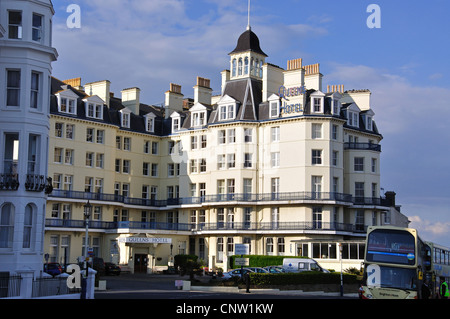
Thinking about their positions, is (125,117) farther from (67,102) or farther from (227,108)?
(227,108)

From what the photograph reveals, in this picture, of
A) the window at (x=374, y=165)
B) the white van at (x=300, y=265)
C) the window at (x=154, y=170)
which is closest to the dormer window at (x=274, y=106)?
the window at (x=374, y=165)

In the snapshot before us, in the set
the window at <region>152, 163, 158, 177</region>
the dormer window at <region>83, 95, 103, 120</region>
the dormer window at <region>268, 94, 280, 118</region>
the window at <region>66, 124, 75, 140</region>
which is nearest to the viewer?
the window at <region>66, 124, 75, 140</region>

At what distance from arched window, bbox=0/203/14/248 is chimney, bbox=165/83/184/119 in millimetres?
52053

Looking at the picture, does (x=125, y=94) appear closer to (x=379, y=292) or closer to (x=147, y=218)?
(x=147, y=218)

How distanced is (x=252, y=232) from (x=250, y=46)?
20.5 metres

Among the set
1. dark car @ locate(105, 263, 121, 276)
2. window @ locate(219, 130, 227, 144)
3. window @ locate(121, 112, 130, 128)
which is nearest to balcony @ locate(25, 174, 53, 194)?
dark car @ locate(105, 263, 121, 276)

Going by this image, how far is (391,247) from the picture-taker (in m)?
33.2

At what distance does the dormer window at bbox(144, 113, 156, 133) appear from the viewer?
8162 cm

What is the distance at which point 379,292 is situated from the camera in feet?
111

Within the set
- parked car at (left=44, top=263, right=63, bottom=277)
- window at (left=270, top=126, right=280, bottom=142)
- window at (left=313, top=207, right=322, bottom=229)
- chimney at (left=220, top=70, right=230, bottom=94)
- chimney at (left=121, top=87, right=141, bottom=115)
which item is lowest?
parked car at (left=44, top=263, right=63, bottom=277)

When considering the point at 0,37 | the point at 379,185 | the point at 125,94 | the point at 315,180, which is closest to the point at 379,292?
the point at 0,37

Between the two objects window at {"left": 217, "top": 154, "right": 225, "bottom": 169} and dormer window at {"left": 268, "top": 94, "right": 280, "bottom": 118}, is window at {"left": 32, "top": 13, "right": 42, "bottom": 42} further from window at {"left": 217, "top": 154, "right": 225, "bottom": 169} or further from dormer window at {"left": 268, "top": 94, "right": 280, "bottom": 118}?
window at {"left": 217, "top": 154, "right": 225, "bottom": 169}

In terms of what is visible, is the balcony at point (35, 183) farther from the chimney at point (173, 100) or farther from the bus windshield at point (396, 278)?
the chimney at point (173, 100)

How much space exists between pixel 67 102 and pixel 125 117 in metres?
9.27
